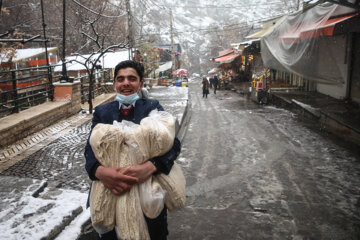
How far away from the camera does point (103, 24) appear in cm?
3097

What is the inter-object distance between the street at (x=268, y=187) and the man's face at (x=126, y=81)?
2.20m

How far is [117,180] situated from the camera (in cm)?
192

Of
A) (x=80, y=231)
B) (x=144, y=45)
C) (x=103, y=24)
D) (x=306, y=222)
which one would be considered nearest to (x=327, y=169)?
(x=306, y=222)

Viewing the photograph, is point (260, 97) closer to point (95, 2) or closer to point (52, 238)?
point (52, 238)

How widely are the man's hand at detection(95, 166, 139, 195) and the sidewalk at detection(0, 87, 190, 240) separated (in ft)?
4.00

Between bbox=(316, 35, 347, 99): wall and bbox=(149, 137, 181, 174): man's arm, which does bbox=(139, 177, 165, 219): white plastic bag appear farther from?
bbox=(316, 35, 347, 99): wall

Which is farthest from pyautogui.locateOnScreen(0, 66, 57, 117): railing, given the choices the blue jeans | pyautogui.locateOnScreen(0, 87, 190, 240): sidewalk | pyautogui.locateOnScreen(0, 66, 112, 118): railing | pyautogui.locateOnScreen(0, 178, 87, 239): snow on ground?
the blue jeans

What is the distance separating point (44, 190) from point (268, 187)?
372 cm

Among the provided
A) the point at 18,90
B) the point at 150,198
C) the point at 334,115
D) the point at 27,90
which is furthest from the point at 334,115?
the point at 27,90

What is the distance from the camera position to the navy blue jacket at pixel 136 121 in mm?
2088

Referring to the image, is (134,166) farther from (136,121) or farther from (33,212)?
(33,212)

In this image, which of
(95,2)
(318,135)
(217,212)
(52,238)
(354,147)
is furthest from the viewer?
(95,2)

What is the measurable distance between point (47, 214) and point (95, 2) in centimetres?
3106

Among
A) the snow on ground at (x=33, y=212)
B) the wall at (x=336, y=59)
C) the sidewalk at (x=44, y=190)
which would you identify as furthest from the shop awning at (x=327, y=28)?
the snow on ground at (x=33, y=212)
